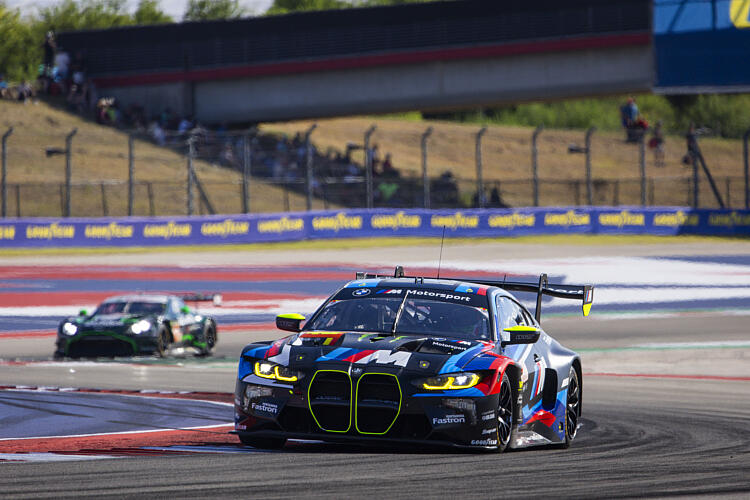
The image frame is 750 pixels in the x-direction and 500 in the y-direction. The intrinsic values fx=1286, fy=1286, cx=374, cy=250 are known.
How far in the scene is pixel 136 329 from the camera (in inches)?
744

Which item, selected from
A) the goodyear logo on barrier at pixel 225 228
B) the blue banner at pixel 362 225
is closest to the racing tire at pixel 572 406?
the blue banner at pixel 362 225

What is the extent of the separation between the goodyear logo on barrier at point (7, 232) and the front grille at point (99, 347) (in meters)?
15.8

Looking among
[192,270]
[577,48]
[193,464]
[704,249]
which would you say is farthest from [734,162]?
[193,464]

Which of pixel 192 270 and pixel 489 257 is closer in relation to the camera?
pixel 192 270

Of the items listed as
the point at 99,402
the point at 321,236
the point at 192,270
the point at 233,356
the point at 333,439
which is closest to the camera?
the point at 333,439

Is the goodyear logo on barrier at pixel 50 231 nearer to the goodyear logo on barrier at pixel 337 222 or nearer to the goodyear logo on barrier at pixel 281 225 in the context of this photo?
the goodyear logo on barrier at pixel 281 225

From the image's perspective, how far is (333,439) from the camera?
324 inches

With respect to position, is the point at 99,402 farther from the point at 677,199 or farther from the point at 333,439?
the point at 677,199

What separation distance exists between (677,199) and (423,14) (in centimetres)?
1216

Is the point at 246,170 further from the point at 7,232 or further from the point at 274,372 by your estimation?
the point at 274,372

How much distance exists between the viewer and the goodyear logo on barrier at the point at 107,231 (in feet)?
113

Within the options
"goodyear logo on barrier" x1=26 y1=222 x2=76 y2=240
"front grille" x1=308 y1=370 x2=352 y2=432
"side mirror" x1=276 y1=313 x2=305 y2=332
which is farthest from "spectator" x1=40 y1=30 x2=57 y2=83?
"front grille" x1=308 y1=370 x2=352 y2=432

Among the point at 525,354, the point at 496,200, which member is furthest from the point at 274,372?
the point at 496,200

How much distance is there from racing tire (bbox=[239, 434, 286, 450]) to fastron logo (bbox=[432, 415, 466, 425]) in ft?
3.78
